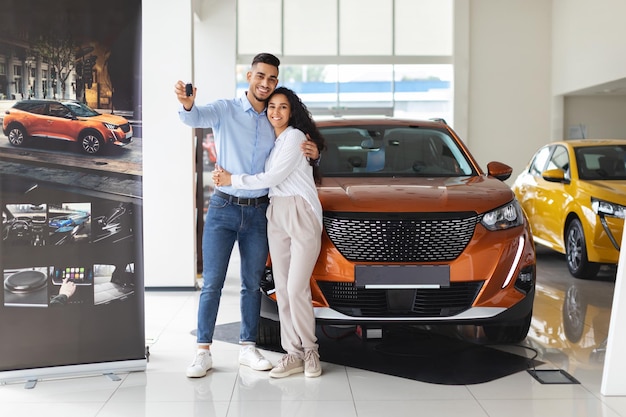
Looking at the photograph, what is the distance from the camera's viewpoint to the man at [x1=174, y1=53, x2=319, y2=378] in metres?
4.15

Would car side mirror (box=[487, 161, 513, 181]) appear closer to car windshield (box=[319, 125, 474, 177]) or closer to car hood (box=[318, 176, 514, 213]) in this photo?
car windshield (box=[319, 125, 474, 177])

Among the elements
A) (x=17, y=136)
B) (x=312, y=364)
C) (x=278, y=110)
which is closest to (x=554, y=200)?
(x=312, y=364)

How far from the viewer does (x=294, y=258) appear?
411cm

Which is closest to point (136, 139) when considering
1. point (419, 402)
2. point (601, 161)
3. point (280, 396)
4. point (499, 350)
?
point (280, 396)

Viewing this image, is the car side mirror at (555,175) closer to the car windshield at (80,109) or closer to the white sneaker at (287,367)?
the white sneaker at (287,367)

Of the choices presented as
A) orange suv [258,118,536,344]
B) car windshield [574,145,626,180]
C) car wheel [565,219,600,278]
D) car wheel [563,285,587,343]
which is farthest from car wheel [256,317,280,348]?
car windshield [574,145,626,180]

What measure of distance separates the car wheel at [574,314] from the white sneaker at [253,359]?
7.18ft

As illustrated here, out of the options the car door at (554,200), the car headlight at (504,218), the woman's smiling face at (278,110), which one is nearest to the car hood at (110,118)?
the woman's smiling face at (278,110)

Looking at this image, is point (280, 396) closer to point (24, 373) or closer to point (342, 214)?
point (342, 214)

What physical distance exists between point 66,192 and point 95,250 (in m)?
0.34

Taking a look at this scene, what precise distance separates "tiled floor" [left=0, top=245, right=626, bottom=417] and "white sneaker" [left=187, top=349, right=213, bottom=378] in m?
0.04

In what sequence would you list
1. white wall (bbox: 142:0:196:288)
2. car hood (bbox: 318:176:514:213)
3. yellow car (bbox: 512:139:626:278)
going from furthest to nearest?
yellow car (bbox: 512:139:626:278)
white wall (bbox: 142:0:196:288)
car hood (bbox: 318:176:514:213)

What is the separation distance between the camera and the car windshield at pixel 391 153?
201 inches

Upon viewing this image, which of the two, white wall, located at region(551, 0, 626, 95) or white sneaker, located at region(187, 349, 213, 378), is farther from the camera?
white wall, located at region(551, 0, 626, 95)
